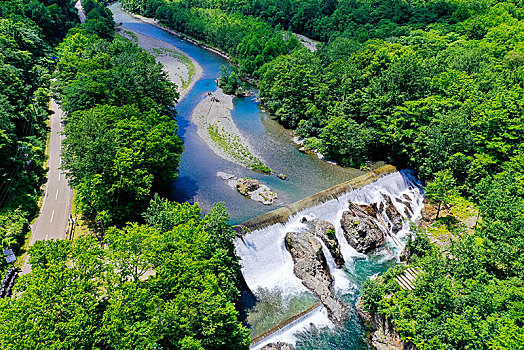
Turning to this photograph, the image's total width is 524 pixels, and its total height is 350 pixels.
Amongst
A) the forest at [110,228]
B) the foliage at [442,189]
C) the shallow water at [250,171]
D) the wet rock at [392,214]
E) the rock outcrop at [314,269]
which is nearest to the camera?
the forest at [110,228]

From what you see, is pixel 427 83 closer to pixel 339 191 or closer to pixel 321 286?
pixel 339 191

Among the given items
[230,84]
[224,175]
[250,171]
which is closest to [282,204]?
[250,171]

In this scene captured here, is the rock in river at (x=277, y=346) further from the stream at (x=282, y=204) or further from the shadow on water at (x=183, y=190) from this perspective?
the shadow on water at (x=183, y=190)

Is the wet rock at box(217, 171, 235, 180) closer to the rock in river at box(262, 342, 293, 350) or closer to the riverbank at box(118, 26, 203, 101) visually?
the rock in river at box(262, 342, 293, 350)

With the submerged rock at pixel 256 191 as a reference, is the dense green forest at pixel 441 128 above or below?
above

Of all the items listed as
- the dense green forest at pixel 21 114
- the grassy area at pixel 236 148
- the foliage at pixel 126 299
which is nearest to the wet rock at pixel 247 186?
the grassy area at pixel 236 148

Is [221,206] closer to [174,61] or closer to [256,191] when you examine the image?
[256,191]
